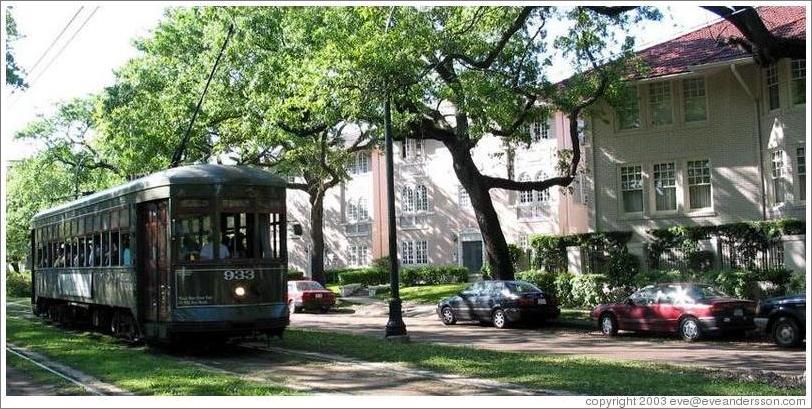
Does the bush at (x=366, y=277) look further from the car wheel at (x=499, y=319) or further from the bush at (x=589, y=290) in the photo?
the car wheel at (x=499, y=319)

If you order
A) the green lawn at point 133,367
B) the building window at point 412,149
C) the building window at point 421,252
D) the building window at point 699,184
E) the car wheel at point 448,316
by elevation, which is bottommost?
the car wheel at point 448,316

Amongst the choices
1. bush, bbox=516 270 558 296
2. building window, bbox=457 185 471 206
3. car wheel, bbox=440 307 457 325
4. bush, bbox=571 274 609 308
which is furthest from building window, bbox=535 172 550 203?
car wheel, bbox=440 307 457 325

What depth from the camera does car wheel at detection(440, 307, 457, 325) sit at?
1034 inches

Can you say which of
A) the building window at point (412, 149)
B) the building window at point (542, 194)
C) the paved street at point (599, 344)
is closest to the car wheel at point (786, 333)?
the paved street at point (599, 344)

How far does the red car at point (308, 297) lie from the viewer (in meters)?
32.8

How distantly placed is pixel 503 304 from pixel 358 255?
3070 centimetres

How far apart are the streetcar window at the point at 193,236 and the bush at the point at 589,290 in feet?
51.6

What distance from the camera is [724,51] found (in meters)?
27.4

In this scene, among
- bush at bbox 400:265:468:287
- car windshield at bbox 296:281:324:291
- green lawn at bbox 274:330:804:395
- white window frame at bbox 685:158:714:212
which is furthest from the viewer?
bush at bbox 400:265:468:287

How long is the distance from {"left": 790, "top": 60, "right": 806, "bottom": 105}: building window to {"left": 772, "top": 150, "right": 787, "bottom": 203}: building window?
178cm

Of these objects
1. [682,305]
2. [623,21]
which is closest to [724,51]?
[623,21]

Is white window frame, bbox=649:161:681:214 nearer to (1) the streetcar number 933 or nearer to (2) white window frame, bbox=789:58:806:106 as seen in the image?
(2) white window frame, bbox=789:58:806:106

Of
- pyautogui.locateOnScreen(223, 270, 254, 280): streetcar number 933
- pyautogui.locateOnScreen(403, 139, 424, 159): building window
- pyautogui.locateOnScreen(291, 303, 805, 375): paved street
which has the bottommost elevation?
pyautogui.locateOnScreen(291, 303, 805, 375): paved street

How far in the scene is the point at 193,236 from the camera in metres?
15.8
